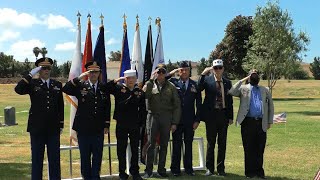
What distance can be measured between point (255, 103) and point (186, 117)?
1.33 m

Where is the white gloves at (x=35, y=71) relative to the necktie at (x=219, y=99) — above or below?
above

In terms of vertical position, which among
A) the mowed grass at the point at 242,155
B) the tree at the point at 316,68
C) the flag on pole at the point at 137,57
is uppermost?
the tree at the point at 316,68

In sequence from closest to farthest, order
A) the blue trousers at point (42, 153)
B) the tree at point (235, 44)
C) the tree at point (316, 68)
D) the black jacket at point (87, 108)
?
1. the blue trousers at point (42, 153)
2. the black jacket at point (87, 108)
3. the tree at point (235, 44)
4. the tree at point (316, 68)

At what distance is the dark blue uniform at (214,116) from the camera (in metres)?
8.66

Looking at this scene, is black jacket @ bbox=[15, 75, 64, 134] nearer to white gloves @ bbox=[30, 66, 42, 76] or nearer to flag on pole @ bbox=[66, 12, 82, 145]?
white gloves @ bbox=[30, 66, 42, 76]

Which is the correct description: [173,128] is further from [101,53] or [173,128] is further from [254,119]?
[101,53]

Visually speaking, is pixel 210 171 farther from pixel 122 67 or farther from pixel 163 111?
pixel 122 67

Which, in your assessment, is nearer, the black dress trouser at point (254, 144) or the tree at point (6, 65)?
the black dress trouser at point (254, 144)

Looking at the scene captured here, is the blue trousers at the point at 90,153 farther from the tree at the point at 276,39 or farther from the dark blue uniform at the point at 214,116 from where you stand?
the tree at the point at 276,39

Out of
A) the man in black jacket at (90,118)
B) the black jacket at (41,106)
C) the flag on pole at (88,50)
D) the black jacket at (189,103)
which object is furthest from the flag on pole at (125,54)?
the black jacket at (41,106)

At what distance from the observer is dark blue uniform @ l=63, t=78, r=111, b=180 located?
759 cm

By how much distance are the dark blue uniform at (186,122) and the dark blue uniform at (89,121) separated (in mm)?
1603

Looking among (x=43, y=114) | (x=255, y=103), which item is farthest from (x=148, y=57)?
(x=43, y=114)

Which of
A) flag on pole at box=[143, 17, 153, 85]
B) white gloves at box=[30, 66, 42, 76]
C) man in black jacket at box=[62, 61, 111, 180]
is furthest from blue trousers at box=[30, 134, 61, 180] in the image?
flag on pole at box=[143, 17, 153, 85]
